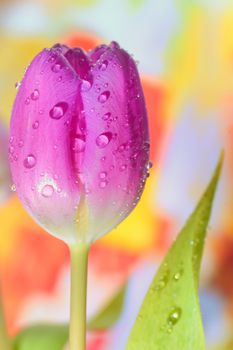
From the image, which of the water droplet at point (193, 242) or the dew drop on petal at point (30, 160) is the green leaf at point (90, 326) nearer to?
the water droplet at point (193, 242)

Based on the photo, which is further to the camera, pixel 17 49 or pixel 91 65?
pixel 17 49

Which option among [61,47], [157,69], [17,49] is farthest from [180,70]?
[61,47]

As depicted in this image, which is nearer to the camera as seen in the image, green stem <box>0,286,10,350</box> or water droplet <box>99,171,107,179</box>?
water droplet <box>99,171,107,179</box>

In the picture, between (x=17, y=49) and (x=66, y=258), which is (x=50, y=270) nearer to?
(x=66, y=258)

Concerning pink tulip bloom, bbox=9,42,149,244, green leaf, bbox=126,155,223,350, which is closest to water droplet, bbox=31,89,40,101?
pink tulip bloom, bbox=9,42,149,244

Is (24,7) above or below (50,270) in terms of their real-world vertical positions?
above

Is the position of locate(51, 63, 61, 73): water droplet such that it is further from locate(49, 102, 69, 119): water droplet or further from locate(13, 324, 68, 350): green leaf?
locate(13, 324, 68, 350): green leaf
